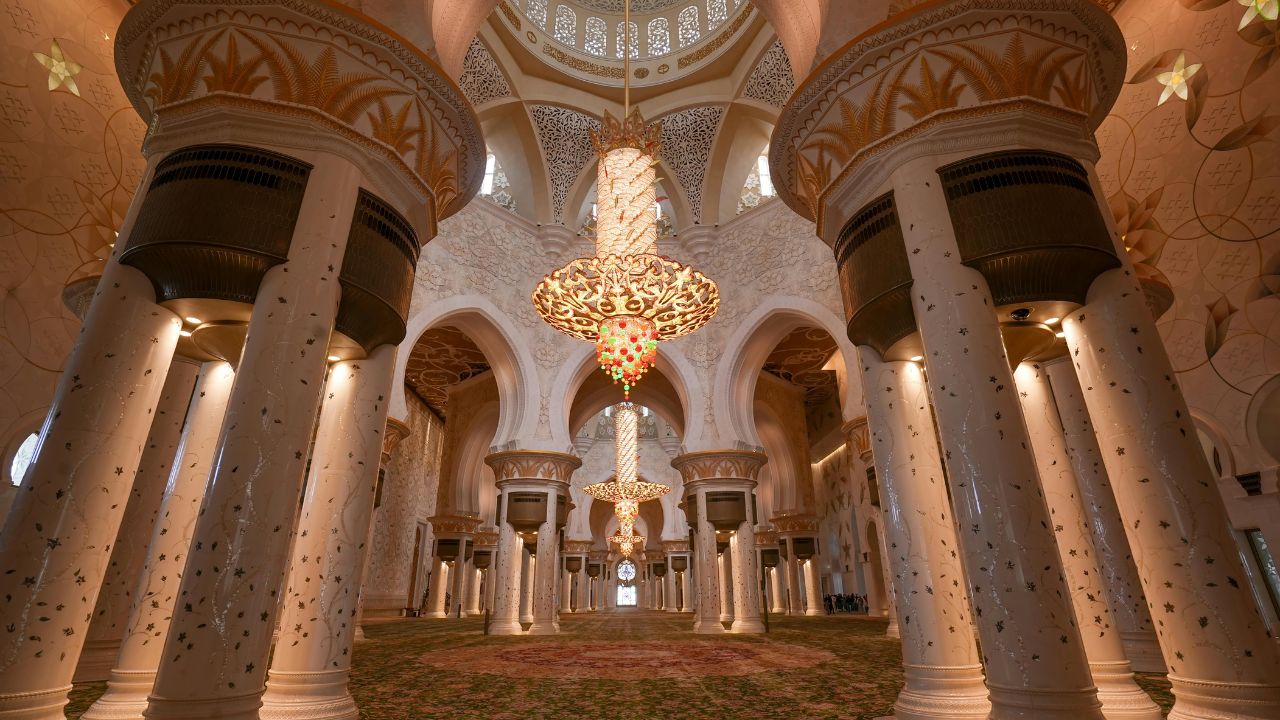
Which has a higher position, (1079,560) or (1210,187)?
(1210,187)

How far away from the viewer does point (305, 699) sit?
2330 millimetres

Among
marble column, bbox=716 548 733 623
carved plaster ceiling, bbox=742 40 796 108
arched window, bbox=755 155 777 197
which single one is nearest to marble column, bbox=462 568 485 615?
marble column, bbox=716 548 733 623

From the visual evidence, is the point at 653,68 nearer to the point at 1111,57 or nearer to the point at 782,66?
the point at 782,66

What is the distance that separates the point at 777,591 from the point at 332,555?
15762mm

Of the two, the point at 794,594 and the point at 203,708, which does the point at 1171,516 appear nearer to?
the point at 203,708

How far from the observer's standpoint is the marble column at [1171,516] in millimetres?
1914

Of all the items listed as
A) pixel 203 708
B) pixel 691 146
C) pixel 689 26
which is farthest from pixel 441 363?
pixel 203 708

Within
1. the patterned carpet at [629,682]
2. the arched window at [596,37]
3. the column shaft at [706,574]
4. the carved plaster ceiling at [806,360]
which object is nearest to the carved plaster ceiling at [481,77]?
the arched window at [596,37]

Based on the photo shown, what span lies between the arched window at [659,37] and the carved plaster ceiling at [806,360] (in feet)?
19.2

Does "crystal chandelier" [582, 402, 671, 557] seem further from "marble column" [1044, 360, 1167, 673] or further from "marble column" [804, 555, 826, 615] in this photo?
"marble column" [1044, 360, 1167, 673]

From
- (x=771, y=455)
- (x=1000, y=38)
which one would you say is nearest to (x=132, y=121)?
(x=1000, y=38)

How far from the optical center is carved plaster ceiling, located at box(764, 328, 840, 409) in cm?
1164

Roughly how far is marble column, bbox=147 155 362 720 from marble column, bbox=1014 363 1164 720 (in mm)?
2927

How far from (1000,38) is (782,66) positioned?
766 cm
